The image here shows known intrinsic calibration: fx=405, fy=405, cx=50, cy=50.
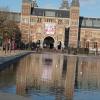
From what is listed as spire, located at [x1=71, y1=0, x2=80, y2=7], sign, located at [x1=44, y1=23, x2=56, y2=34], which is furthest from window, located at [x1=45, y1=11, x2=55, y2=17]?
spire, located at [x1=71, y1=0, x2=80, y2=7]

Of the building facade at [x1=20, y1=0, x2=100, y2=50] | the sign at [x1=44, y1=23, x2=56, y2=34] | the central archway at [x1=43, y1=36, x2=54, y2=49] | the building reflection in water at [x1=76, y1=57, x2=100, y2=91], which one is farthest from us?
the central archway at [x1=43, y1=36, x2=54, y2=49]

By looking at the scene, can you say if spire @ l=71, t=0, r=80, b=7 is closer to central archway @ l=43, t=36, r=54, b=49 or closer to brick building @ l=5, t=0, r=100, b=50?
brick building @ l=5, t=0, r=100, b=50

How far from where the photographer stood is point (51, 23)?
13988cm

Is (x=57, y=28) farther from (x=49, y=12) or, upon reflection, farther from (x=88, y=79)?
(x=88, y=79)

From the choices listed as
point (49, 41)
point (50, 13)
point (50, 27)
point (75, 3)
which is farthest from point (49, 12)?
point (75, 3)

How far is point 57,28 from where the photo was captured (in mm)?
141500

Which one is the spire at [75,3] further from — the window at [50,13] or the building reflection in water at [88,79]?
the building reflection in water at [88,79]

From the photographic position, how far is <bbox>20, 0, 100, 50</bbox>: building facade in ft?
459

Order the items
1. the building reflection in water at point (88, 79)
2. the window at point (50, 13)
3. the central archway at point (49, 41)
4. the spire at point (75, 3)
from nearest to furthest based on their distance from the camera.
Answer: the building reflection in water at point (88, 79), the central archway at point (49, 41), the window at point (50, 13), the spire at point (75, 3)

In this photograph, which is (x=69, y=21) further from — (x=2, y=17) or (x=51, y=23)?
Result: (x=2, y=17)

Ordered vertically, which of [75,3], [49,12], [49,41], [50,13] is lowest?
[49,41]

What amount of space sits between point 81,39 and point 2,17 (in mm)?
92636

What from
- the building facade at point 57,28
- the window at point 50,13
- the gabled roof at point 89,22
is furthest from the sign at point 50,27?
the gabled roof at point 89,22

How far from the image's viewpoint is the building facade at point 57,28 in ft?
459
